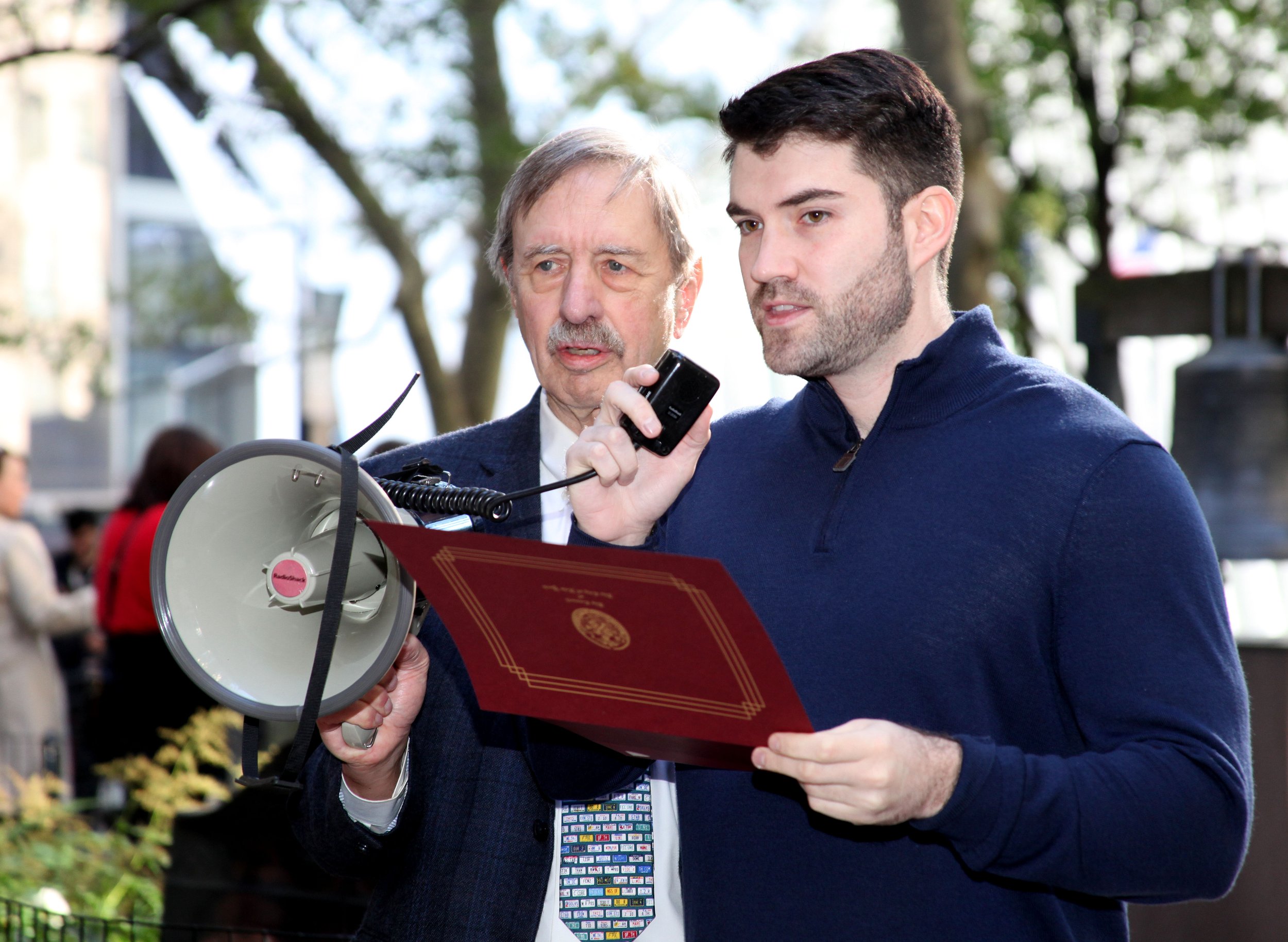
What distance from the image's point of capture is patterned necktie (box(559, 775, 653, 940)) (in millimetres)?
2201

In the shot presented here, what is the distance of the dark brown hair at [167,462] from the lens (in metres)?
5.60

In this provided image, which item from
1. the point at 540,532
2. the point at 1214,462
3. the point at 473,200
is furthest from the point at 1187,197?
the point at 540,532

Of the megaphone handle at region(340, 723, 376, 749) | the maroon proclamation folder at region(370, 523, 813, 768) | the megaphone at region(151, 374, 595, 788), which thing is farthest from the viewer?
the megaphone handle at region(340, 723, 376, 749)

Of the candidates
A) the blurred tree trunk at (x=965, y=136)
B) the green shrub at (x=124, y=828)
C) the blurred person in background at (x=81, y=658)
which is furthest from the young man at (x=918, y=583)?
the blurred person in background at (x=81, y=658)

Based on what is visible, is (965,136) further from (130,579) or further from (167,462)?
(130,579)

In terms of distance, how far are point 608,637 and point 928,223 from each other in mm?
930

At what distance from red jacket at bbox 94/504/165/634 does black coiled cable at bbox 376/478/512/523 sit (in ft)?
13.0

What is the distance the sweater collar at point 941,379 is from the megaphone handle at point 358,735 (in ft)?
2.95

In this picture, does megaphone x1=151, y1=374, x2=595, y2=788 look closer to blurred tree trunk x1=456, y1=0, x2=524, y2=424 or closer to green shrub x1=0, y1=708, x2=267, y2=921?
green shrub x1=0, y1=708, x2=267, y2=921

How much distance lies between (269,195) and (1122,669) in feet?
30.8

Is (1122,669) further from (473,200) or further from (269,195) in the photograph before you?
(269,195)

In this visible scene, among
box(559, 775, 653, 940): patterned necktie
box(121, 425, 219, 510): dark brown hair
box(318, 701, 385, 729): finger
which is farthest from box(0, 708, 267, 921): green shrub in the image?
box(318, 701, 385, 729): finger

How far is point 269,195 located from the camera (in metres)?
9.99

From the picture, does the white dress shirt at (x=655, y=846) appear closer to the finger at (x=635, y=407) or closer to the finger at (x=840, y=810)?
the finger at (x=635, y=407)
